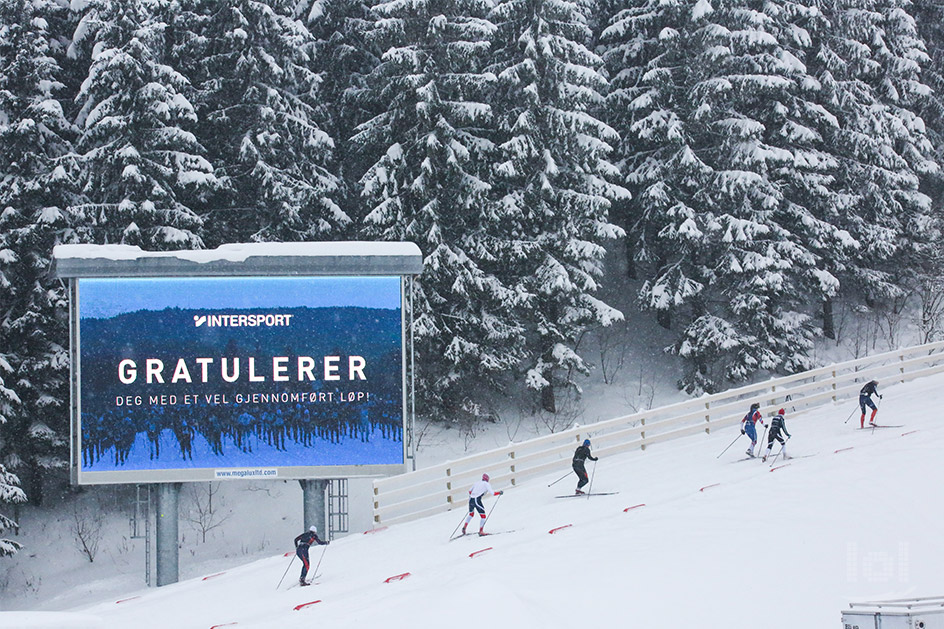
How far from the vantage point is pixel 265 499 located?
27.1 meters

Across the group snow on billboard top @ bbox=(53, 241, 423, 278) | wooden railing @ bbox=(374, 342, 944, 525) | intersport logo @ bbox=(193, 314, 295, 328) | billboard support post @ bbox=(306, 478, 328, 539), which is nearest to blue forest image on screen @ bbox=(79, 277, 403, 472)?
intersport logo @ bbox=(193, 314, 295, 328)

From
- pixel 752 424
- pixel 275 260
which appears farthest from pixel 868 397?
pixel 275 260

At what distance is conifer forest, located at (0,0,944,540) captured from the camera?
26406mm

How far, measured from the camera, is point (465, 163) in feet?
93.4

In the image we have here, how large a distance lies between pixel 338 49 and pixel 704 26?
1193 cm

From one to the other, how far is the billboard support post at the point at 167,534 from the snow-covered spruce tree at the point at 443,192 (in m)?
8.67

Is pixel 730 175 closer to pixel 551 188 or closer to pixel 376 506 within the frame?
pixel 551 188

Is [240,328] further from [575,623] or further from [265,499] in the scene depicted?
[575,623]

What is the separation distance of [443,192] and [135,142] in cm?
868

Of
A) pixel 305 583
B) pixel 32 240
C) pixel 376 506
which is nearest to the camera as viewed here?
pixel 305 583

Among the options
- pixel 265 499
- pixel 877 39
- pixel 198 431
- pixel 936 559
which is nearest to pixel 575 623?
pixel 936 559

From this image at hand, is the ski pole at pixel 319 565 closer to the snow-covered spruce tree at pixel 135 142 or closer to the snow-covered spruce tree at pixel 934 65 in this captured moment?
the snow-covered spruce tree at pixel 135 142

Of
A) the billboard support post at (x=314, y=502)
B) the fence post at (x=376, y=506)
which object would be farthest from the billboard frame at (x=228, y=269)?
the fence post at (x=376, y=506)

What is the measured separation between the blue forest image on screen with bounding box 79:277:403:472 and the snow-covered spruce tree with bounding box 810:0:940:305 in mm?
19054
